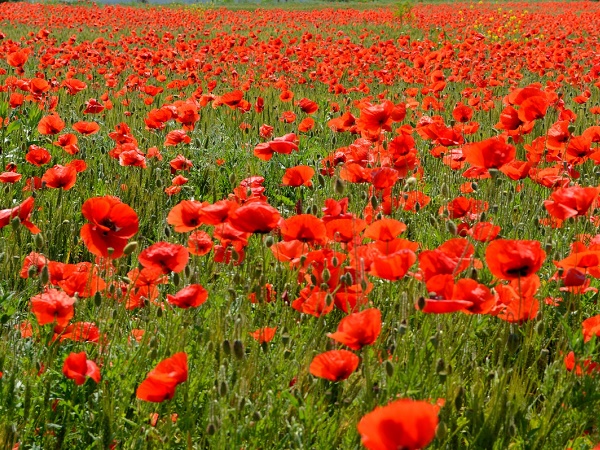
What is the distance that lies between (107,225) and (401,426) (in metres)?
1.20

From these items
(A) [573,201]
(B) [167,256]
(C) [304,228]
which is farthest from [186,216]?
(A) [573,201]

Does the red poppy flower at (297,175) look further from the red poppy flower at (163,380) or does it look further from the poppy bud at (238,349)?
the red poppy flower at (163,380)

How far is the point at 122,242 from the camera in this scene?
1.91 metres

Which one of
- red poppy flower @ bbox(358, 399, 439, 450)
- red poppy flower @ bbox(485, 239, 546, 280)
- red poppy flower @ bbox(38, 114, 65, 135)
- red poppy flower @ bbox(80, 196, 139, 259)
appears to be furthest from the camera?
red poppy flower @ bbox(38, 114, 65, 135)

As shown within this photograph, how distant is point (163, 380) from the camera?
146 centimetres

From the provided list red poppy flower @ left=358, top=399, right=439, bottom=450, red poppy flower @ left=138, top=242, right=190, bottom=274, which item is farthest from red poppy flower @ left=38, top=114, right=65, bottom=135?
red poppy flower @ left=358, top=399, right=439, bottom=450

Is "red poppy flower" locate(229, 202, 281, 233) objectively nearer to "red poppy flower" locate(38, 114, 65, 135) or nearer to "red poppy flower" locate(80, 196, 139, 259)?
"red poppy flower" locate(80, 196, 139, 259)

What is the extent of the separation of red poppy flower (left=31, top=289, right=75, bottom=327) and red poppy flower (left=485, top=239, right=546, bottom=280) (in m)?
0.99

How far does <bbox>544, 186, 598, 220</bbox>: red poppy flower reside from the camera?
6.31 feet

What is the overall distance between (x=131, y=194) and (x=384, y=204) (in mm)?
1644

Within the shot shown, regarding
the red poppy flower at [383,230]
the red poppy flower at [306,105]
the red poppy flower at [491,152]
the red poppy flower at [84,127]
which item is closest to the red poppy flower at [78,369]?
the red poppy flower at [383,230]

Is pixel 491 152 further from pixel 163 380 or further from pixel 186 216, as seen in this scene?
pixel 163 380

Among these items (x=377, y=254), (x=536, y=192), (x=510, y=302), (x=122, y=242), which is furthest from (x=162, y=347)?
(x=536, y=192)

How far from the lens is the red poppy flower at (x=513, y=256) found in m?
1.61
